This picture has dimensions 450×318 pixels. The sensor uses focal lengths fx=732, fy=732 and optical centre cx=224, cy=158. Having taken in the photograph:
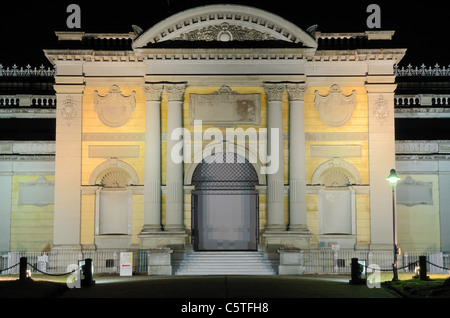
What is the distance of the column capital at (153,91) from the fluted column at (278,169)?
16.5ft

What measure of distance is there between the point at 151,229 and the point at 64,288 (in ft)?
28.4

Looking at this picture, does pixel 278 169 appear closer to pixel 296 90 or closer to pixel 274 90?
pixel 274 90

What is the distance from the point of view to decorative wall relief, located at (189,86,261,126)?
34781mm

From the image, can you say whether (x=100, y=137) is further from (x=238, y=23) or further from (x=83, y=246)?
(x=238, y=23)

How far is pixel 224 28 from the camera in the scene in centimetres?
3441

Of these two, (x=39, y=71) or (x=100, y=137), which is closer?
(x=100, y=137)

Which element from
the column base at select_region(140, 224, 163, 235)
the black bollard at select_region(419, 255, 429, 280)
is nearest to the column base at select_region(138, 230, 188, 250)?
the column base at select_region(140, 224, 163, 235)

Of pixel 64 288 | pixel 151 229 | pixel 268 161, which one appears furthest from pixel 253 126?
pixel 64 288

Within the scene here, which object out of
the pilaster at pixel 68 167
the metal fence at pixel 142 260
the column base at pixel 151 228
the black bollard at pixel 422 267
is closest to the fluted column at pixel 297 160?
the metal fence at pixel 142 260

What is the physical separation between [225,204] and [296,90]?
23.9 ft

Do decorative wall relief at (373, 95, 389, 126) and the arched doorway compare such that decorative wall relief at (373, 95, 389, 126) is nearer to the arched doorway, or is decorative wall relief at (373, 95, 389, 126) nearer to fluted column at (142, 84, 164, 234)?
the arched doorway

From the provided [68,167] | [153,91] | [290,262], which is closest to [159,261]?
[290,262]

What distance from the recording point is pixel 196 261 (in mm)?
33281

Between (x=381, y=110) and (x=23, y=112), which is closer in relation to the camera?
(x=381, y=110)
